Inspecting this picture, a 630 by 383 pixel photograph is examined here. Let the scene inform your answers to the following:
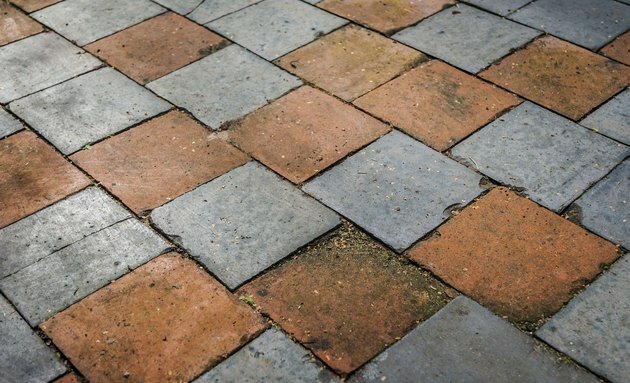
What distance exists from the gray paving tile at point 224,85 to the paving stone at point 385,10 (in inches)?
31.0

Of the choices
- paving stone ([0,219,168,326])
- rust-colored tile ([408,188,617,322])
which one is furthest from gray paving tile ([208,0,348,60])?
rust-colored tile ([408,188,617,322])

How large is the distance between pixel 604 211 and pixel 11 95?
10.7 ft

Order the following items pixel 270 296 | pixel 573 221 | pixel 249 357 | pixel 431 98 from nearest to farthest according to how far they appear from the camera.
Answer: pixel 249 357
pixel 270 296
pixel 573 221
pixel 431 98

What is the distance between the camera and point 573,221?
3.15 meters

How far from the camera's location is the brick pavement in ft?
8.76

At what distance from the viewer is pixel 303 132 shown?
370 cm

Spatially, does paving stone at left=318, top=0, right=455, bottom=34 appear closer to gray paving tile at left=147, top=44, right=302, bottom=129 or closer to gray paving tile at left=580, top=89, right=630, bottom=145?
gray paving tile at left=147, top=44, right=302, bottom=129

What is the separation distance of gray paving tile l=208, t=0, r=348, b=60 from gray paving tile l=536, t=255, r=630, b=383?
236cm

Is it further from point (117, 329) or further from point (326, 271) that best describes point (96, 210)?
point (326, 271)

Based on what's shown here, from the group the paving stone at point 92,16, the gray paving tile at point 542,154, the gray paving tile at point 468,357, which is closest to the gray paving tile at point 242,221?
the gray paving tile at point 468,357

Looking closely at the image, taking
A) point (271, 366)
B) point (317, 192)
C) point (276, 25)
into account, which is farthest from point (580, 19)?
point (271, 366)

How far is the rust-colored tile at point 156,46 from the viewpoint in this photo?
14.0ft

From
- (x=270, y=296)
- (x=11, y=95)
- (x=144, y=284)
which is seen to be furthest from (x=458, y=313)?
(x=11, y=95)

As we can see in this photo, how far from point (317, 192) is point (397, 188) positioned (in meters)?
0.38
